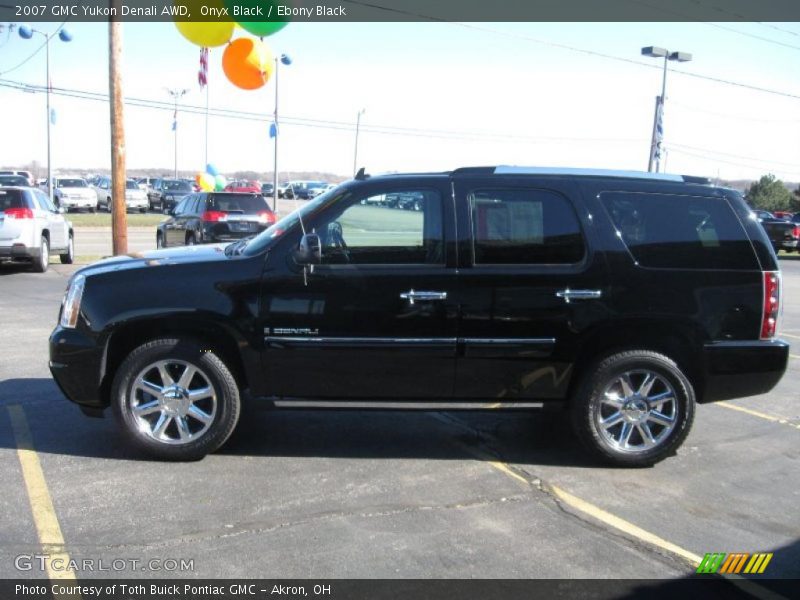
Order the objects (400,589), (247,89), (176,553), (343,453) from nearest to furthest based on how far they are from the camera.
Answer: (400,589) < (176,553) < (343,453) < (247,89)

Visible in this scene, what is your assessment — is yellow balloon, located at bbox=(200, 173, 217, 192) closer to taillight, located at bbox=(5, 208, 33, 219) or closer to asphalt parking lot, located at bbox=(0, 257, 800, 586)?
taillight, located at bbox=(5, 208, 33, 219)

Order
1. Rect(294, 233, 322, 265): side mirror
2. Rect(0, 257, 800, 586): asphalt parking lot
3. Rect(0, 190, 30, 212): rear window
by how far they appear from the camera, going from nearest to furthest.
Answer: Rect(0, 257, 800, 586): asphalt parking lot → Rect(294, 233, 322, 265): side mirror → Rect(0, 190, 30, 212): rear window

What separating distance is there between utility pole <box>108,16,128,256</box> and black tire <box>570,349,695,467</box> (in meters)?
11.4

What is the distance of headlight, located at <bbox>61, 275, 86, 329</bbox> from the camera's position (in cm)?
498

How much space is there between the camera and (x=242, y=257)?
500cm

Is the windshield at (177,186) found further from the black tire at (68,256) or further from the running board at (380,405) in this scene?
the running board at (380,405)

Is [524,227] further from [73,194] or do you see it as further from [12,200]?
[73,194]

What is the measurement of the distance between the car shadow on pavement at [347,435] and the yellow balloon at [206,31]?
5.76m

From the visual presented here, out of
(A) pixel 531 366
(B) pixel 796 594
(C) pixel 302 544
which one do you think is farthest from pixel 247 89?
(B) pixel 796 594

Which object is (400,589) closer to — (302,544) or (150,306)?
(302,544)

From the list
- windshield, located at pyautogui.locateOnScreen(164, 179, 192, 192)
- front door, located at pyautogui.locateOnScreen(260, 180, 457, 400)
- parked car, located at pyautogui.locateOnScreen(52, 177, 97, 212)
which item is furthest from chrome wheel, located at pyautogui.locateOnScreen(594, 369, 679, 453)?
windshield, located at pyautogui.locateOnScreen(164, 179, 192, 192)

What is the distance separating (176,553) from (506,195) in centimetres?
301

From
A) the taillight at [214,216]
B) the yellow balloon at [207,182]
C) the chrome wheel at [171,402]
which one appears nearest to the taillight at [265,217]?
the taillight at [214,216]

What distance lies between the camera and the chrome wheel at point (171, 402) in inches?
196
